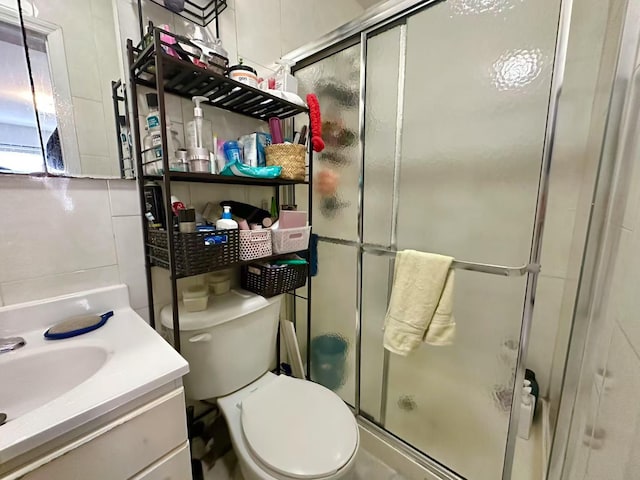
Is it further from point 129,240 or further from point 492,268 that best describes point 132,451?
point 492,268

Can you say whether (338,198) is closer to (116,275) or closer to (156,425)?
(116,275)

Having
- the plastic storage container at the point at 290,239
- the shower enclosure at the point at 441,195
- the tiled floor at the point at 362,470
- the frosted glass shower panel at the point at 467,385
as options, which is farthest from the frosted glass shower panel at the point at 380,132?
the tiled floor at the point at 362,470

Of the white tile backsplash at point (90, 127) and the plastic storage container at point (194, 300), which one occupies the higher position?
the white tile backsplash at point (90, 127)

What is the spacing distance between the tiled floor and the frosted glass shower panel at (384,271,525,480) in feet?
0.48

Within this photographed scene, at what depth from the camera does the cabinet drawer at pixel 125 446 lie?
0.44 metres

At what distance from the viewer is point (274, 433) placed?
0.81 m

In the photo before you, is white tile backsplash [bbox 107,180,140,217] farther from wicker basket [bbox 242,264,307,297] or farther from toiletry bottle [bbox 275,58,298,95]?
toiletry bottle [bbox 275,58,298,95]

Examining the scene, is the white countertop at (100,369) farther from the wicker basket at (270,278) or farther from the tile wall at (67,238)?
the wicker basket at (270,278)

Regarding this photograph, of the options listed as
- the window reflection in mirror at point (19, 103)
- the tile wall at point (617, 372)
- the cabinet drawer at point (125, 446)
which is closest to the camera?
the tile wall at point (617, 372)

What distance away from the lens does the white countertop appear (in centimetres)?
41

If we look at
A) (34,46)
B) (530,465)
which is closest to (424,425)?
(530,465)

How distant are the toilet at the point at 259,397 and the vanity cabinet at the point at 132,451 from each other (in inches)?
9.0

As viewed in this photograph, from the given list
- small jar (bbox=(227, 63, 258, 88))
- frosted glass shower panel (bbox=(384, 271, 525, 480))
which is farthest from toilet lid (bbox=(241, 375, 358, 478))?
small jar (bbox=(227, 63, 258, 88))

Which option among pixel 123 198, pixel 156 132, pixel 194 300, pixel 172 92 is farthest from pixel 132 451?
pixel 172 92
